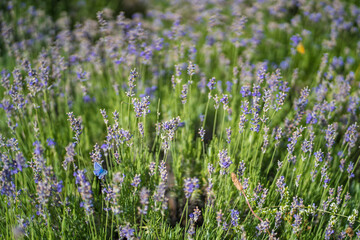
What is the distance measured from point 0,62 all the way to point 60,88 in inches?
51.6

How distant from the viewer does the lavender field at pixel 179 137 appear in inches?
81.7

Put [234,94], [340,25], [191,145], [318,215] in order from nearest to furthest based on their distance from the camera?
1. [318,215]
2. [191,145]
3. [234,94]
4. [340,25]

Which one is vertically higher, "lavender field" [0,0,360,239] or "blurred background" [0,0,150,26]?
"blurred background" [0,0,150,26]

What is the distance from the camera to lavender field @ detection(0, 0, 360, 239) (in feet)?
6.81

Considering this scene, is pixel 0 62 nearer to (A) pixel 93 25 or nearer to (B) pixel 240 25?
(A) pixel 93 25

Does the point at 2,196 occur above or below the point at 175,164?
above

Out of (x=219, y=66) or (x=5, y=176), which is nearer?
(x=5, y=176)

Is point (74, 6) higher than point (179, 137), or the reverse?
point (74, 6)

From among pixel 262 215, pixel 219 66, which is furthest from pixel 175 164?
pixel 219 66

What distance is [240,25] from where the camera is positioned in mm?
3662

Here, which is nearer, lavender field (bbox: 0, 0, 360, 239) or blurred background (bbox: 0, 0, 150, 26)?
lavender field (bbox: 0, 0, 360, 239)

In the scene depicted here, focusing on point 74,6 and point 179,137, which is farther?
point 74,6

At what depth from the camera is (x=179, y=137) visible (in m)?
3.13

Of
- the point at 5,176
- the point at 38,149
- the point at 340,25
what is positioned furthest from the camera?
the point at 340,25
